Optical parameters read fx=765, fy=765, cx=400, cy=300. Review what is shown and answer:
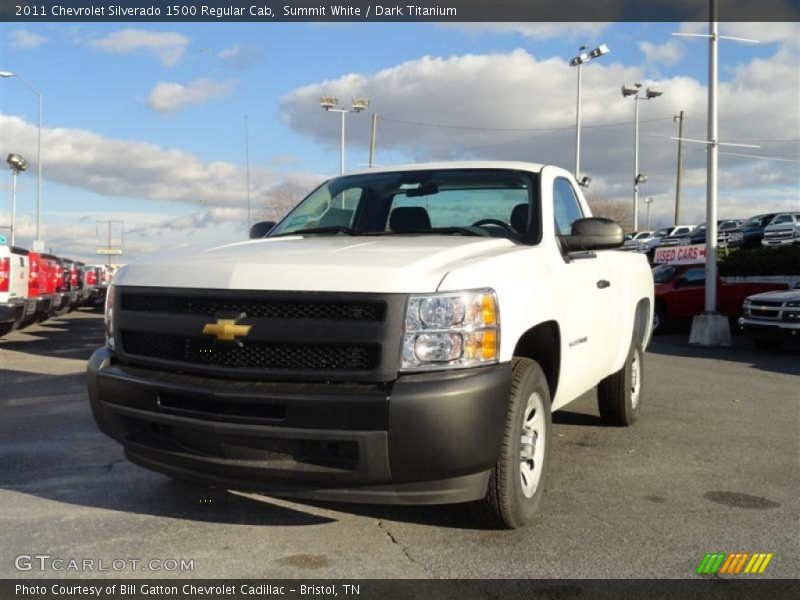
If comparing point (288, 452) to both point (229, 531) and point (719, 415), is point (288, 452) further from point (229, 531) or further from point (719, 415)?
point (719, 415)

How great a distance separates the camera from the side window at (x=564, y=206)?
495 cm

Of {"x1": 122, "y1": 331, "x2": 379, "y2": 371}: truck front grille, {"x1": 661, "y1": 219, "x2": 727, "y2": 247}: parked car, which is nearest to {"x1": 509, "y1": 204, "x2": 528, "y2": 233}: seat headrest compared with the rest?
{"x1": 122, "y1": 331, "x2": 379, "y2": 371}: truck front grille

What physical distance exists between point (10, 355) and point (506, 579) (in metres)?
11.1

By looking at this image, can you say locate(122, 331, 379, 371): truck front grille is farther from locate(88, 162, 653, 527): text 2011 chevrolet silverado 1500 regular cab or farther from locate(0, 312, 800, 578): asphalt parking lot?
locate(0, 312, 800, 578): asphalt parking lot

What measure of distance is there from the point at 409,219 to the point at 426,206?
0.19 m

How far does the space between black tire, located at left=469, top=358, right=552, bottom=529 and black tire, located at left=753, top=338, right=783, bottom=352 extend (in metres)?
11.5

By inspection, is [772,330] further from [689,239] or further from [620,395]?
[689,239]

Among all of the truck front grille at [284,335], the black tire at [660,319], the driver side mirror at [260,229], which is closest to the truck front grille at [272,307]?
the truck front grille at [284,335]

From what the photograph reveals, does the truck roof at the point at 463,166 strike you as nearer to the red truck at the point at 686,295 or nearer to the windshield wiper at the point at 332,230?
the windshield wiper at the point at 332,230

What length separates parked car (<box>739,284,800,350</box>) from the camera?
503 inches

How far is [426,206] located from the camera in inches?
196

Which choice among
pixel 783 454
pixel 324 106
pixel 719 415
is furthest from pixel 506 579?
pixel 324 106

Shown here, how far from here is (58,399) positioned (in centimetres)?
798

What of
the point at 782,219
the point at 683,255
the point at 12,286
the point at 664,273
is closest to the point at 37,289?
the point at 12,286
